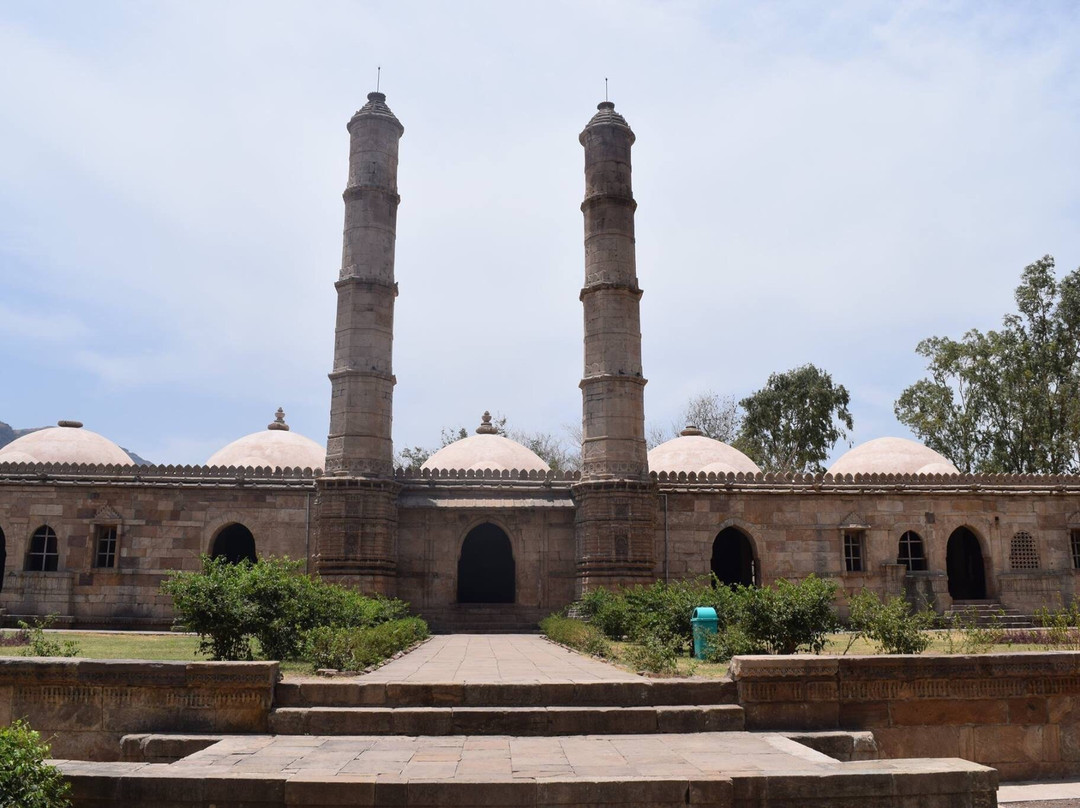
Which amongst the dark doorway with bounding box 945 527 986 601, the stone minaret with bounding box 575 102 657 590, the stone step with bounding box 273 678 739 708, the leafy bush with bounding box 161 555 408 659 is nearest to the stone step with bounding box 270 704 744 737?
the stone step with bounding box 273 678 739 708

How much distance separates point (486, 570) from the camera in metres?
18.3

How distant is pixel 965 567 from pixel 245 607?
51.4 ft

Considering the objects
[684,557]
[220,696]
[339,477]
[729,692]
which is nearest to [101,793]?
[220,696]

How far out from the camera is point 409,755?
5.98 m

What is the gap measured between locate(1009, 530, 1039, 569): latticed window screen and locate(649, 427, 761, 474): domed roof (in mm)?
5019

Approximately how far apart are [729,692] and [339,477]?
9.70 meters

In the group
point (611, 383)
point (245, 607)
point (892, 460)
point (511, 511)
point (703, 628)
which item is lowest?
point (703, 628)

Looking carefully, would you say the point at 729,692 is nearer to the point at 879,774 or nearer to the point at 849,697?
the point at 849,697

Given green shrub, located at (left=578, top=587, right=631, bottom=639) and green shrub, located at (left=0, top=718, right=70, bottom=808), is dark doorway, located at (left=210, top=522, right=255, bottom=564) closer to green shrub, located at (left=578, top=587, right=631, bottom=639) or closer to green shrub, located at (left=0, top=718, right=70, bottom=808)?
green shrub, located at (left=578, top=587, right=631, bottom=639)

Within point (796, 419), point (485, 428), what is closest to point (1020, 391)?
point (796, 419)

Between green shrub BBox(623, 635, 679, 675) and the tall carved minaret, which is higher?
the tall carved minaret

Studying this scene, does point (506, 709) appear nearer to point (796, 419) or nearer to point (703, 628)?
point (703, 628)

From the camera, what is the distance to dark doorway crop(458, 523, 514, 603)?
715 inches

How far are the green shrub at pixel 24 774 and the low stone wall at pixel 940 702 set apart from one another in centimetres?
490
